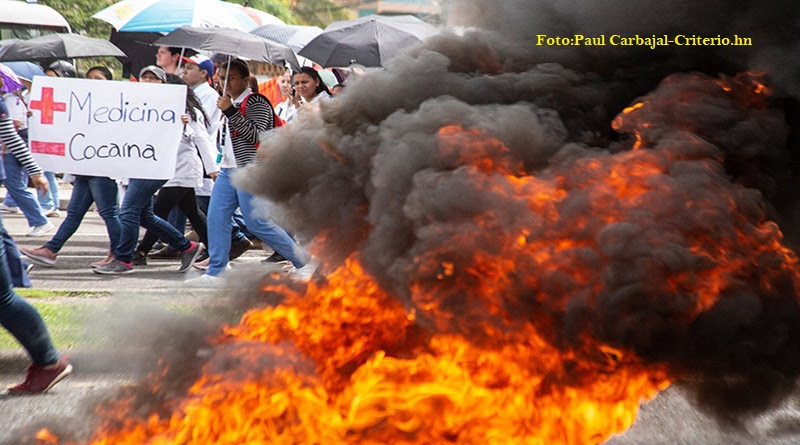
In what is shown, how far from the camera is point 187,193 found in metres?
9.52

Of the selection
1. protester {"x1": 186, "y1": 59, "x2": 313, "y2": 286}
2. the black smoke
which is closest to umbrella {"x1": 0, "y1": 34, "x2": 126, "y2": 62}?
protester {"x1": 186, "y1": 59, "x2": 313, "y2": 286}

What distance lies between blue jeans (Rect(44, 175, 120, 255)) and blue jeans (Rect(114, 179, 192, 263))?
9cm

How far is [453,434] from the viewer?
3738 millimetres

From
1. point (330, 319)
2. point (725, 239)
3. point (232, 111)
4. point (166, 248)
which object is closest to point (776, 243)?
point (725, 239)

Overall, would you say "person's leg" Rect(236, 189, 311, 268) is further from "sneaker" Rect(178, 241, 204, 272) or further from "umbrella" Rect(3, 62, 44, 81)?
"umbrella" Rect(3, 62, 44, 81)

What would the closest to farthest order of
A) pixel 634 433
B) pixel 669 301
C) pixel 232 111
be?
pixel 669 301 → pixel 634 433 → pixel 232 111

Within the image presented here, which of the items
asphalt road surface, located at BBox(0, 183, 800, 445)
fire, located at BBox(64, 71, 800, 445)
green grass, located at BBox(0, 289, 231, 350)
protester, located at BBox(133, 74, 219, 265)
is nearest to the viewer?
fire, located at BBox(64, 71, 800, 445)

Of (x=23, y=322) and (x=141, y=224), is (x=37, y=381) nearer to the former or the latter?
(x=23, y=322)

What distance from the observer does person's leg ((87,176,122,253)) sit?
29.3ft

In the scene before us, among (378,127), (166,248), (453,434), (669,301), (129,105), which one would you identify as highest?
(378,127)

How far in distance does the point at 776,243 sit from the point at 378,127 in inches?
62.6

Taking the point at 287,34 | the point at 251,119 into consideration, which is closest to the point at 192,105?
the point at 251,119

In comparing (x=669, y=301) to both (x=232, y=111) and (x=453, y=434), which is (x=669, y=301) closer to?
(x=453, y=434)

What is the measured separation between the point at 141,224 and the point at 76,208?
60 cm
